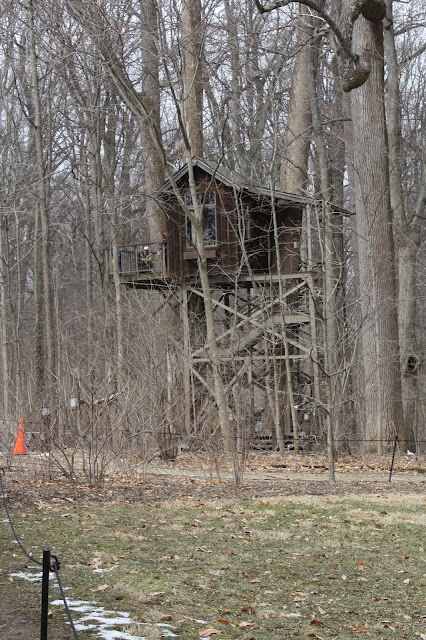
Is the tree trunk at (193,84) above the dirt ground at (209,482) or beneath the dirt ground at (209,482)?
above

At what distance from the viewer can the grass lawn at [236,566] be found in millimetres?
5828

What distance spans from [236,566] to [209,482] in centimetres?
584

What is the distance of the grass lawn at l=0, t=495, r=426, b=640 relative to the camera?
583 centimetres

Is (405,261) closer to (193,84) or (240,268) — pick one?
(240,268)

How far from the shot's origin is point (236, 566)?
743 cm

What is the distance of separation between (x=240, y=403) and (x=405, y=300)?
7877 mm

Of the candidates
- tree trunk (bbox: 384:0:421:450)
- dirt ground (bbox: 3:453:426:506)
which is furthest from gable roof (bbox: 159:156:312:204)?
dirt ground (bbox: 3:453:426:506)

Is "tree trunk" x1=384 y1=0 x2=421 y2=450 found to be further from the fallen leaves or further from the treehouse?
the fallen leaves

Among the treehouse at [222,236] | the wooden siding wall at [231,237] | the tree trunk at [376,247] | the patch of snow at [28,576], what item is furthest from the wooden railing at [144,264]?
the patch of snow at [28,576]

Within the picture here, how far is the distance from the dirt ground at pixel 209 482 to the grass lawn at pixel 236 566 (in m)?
0.75

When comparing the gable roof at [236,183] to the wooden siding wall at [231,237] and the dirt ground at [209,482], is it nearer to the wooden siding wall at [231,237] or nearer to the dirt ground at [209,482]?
the wooden siding wall at [231,237]

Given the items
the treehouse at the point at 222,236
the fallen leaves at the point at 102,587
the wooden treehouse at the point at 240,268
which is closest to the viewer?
the fallen leaves at the point at 102,587

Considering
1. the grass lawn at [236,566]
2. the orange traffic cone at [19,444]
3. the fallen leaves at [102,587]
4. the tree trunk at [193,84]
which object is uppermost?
the tree trunk at [193,84]

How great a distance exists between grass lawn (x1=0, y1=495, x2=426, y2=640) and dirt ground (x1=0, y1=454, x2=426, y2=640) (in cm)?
75
